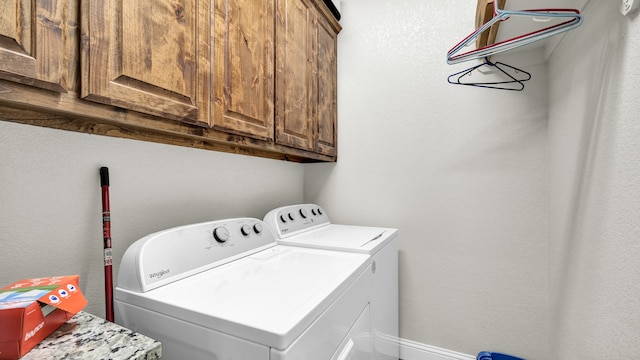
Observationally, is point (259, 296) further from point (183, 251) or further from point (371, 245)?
point (371, 245)

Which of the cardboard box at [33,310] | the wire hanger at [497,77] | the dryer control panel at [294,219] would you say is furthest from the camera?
the wire hanger at [497,77]

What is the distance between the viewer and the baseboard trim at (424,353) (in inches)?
65.6

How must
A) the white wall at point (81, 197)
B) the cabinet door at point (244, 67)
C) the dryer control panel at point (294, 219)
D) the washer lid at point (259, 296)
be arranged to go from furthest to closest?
the dryer control panel at point (294, 219) < the cabinet door at point (244, 67) < the white wall at point (81, 197) < the washer lid at point (259, 296)

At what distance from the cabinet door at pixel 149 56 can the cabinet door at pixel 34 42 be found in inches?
1.7

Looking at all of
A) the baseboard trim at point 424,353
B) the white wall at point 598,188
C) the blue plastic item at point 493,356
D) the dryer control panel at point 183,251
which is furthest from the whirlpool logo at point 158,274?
the blue plastic item at point 493,356

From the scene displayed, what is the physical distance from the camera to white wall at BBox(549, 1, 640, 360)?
2.38 feet

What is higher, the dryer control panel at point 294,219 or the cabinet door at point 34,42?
the cabinet door at point 34,42

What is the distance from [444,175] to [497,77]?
0.66 m

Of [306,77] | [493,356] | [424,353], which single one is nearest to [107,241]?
[306,77]

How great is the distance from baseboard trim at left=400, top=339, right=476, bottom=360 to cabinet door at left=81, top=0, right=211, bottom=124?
73.9 inches

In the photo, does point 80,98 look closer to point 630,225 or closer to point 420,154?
point 630,225

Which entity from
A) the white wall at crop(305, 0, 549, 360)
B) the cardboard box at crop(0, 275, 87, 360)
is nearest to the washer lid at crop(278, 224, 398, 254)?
the white wall at crop(305, 0, 549, 360)

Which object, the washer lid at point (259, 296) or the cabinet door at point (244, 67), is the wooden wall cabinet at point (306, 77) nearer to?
the cabinet door at point (244, 67)

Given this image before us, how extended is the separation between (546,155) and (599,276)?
85cm
